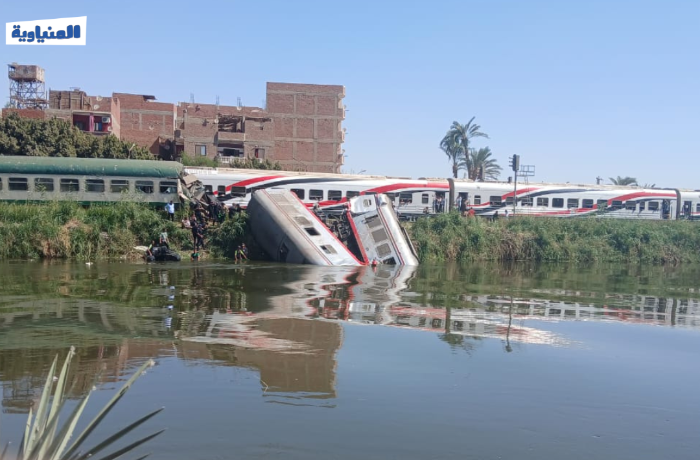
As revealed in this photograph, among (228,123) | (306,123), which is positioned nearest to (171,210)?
(228,123)

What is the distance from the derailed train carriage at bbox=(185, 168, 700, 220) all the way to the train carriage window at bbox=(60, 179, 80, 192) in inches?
275

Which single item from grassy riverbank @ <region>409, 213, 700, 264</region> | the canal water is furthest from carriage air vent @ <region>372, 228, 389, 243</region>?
the canal water

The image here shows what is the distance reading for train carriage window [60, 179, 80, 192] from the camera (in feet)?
107

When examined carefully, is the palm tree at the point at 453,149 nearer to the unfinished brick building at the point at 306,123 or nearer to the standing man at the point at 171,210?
the unfinished brick building at the point at 306,123

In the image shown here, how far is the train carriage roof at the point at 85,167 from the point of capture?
32.2 meters

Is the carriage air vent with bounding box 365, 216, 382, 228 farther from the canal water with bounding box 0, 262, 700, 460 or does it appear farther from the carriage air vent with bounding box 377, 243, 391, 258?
the canal water with bounding box 0, 262, 700, 460

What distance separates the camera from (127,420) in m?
7.86

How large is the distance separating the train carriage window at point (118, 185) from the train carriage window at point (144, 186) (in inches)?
20.4

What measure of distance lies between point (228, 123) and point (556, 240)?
43.8m

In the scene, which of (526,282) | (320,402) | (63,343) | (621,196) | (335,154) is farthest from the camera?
(335,154)

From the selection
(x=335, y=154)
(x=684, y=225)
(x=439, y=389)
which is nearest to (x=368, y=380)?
(x=439, y=389)

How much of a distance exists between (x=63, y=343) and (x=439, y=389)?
6.33 meters

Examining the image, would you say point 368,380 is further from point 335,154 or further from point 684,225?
point 335,154

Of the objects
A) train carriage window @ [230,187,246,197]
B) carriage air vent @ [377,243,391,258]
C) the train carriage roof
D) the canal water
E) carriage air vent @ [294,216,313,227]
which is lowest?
the canal water
